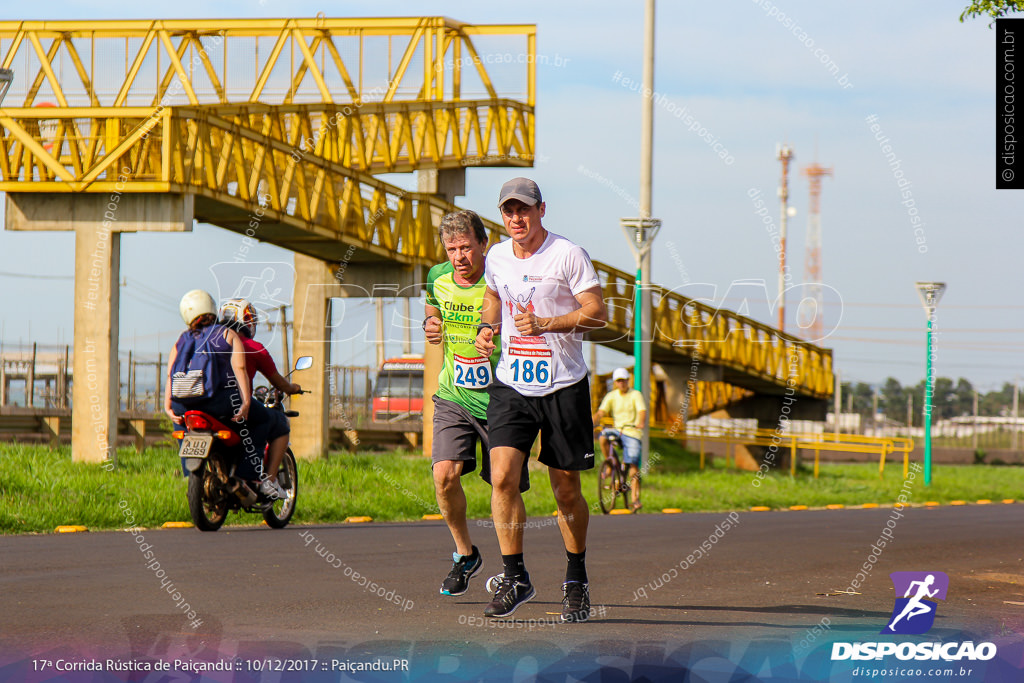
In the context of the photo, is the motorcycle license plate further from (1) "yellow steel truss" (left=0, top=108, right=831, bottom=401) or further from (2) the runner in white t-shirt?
(1) "yellow steel truss" (left=0, top=108, right=831, bottom=401)

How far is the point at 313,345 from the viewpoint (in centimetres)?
2483

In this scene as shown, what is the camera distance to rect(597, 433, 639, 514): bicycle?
18.3 meters

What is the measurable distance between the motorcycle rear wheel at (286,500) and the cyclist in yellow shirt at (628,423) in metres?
5.99

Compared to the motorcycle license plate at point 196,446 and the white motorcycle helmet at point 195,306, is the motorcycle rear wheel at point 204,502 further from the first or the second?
the white motorcycle helmet at point 195,306

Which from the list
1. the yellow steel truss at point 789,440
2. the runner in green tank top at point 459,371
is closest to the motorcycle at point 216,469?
the runner in green tank top at point 459,371

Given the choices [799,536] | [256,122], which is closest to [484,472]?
[799,536]

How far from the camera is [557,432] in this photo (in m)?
7.05

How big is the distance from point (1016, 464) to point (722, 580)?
38.7 metres

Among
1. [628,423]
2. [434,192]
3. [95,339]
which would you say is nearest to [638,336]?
[628,423]

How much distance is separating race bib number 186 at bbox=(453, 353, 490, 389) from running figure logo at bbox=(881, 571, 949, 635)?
2471mm

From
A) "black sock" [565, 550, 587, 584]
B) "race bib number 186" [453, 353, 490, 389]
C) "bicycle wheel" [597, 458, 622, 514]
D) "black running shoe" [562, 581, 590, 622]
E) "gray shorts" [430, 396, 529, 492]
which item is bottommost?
"bicycle wheel" [597, 458, 622, 514]

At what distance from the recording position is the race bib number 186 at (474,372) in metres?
7.80

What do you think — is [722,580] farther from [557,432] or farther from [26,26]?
[26,26]

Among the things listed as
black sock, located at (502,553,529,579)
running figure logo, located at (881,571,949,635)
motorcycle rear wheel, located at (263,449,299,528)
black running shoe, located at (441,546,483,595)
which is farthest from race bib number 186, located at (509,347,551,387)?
motorcycle rear wheel, located at (263,449,299,528)
